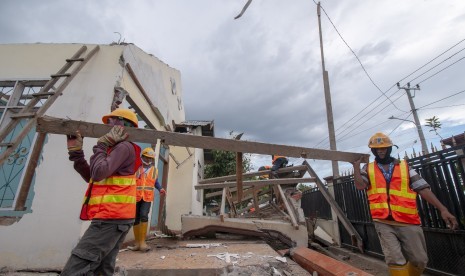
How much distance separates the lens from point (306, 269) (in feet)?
10.3

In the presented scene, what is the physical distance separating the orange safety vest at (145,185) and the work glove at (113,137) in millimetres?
2057

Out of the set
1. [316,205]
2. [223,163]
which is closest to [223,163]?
[223,163]

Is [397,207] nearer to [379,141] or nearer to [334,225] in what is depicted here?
[379,141]

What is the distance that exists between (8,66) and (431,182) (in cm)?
690

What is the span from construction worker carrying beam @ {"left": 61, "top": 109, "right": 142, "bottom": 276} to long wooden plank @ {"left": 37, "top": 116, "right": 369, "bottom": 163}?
104mm

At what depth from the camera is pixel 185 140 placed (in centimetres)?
256

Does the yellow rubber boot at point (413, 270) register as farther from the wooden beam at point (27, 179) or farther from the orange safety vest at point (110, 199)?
the wooden beam at point (27, 179)

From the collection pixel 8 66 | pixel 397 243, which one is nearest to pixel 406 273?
pixel 397 243

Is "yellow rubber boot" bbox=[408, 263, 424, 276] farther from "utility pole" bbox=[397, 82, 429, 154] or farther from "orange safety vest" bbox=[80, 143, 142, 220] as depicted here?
"utility pole" bbox=[397, 82, 429, 154]

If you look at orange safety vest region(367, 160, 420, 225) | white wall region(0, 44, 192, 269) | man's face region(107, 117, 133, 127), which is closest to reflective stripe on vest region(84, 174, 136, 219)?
man's face region(107, 117, 133, 127)

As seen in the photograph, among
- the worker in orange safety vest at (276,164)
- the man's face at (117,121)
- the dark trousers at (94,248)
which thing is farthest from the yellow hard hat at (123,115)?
the worker in orange safety vest at (276,164)

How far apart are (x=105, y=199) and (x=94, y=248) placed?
0.36 meters

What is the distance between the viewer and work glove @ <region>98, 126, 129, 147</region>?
7.11ft

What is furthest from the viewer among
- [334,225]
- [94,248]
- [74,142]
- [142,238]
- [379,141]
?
[334,225]
